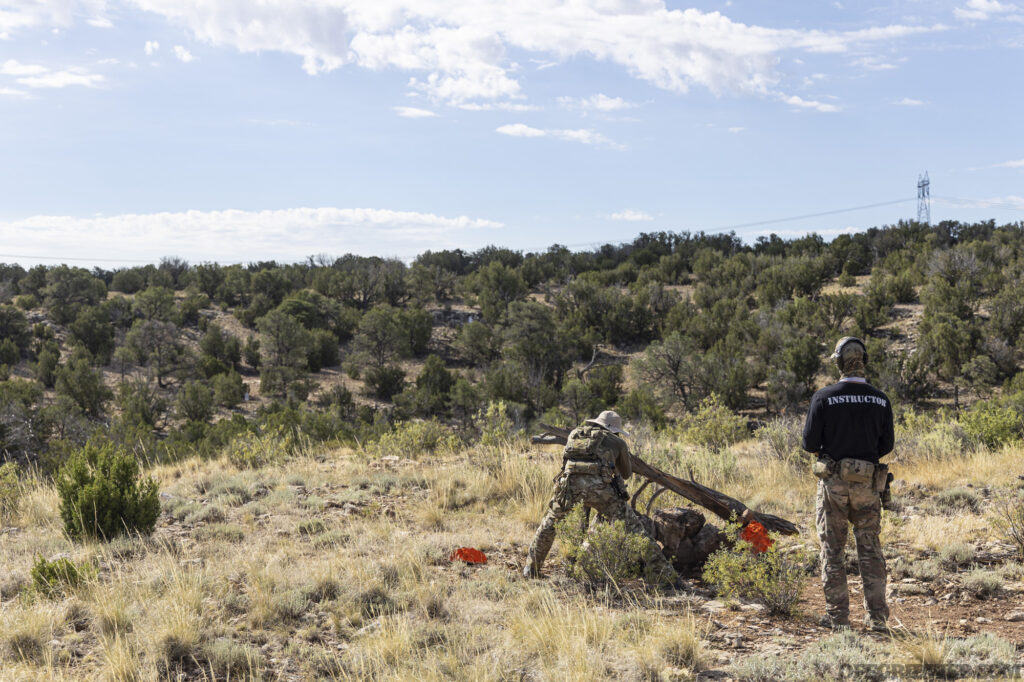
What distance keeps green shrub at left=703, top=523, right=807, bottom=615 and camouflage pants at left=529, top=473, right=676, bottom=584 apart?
52 cm

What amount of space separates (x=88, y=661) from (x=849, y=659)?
467 centimetres

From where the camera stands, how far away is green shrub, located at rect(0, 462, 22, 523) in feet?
26.3

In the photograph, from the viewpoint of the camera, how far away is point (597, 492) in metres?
5.42

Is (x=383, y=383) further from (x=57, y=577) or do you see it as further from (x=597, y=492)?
(x=597, y=492)

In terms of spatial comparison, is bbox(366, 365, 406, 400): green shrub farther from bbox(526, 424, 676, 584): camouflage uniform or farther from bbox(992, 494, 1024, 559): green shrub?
bbox(992, 494, 1024, 559): green shrub

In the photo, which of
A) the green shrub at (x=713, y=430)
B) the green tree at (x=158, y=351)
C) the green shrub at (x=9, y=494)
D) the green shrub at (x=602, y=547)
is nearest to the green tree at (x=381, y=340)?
the green tree at (x=158, y=351)

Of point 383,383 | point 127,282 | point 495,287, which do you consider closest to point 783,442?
point 383,383

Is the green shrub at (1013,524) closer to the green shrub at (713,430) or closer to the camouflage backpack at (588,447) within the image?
the camouflage backpack at (588,447)

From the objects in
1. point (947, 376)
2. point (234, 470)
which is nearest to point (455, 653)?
point (234, 470)

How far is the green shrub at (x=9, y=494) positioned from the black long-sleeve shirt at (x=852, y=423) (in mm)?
8988

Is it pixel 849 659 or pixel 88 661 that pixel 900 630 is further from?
pixel 88 661

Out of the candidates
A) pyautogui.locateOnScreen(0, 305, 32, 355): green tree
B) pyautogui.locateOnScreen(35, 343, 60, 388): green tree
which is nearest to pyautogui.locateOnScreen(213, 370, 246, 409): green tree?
pyautogui.locateOnScreen(35, 343, 60, 388): green tree

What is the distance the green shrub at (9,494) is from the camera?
8.00 meters

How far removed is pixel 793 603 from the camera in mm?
4738
